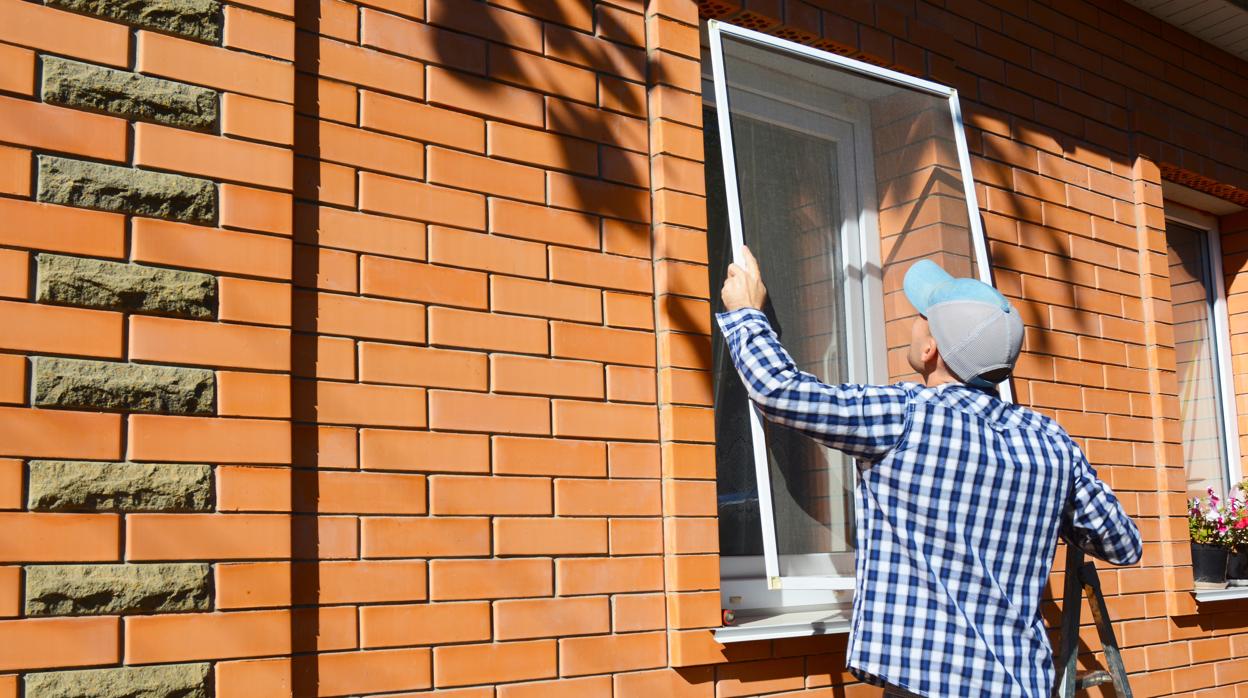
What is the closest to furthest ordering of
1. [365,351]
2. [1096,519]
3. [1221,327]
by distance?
[365,351] < [1096,519] < [1221,327]

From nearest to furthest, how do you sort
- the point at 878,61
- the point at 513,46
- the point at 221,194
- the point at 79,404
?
the point at 79,404
the point at 221,194
the point at 513,46
the point at 878,61

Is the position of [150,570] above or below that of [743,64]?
below

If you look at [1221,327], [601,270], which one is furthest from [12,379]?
[1221,327]

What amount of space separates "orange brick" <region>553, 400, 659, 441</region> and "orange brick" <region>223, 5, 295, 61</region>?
3.13ft

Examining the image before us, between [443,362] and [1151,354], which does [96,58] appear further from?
[1151,354]

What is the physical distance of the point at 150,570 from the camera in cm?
210

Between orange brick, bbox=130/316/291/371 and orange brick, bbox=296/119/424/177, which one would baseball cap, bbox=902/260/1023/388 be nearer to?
orange brick, bbox=296/119/424/177

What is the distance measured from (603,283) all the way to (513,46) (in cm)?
59

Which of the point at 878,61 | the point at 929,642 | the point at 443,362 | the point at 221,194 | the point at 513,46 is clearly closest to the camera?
the point at 221,194

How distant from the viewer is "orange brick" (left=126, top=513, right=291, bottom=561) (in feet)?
6.90

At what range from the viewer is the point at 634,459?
289 centimetres

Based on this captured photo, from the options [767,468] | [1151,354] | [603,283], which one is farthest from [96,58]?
[1151,354]

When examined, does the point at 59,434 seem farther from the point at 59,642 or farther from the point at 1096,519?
the point at 1096,519

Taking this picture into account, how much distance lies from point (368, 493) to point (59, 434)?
62 centimetres
